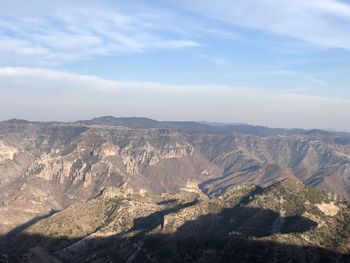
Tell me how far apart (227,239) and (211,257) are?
47.6ft

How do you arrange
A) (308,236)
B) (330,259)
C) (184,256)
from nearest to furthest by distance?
1. (330,259)
2. (308,236)
3. (184,256)

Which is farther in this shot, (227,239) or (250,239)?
(227,239)

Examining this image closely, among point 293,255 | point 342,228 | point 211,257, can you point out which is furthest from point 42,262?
point 342,228

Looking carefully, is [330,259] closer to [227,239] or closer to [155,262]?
[227,239]

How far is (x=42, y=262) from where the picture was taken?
19662 cm

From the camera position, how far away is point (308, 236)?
586ft

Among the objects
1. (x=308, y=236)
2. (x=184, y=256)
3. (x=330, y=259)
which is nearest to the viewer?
(x=330, y=259)

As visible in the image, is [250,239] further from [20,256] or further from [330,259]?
[20,256]

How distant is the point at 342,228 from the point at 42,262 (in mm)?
102612

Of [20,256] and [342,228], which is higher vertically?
[342,228]

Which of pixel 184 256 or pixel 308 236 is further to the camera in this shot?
pixel 184 256

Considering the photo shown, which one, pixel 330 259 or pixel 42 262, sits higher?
pixel 330 259

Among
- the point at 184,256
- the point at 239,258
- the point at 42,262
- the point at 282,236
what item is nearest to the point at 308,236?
the point at 282,236

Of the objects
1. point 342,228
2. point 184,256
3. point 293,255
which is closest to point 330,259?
point 293,255
